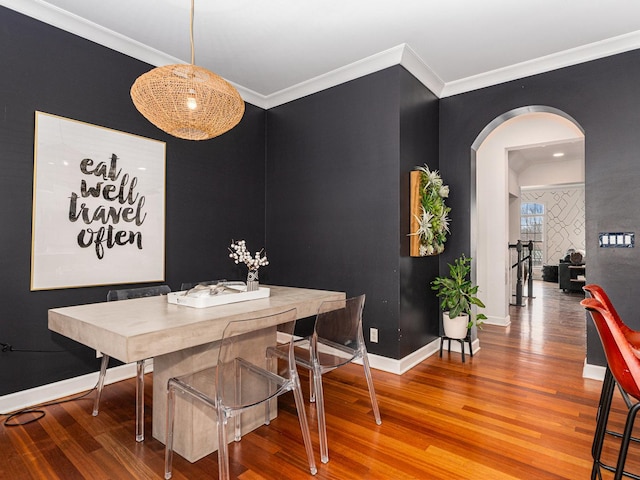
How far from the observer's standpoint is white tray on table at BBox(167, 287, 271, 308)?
80.5 inches

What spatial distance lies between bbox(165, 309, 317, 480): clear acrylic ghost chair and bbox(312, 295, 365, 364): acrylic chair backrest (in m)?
0.27

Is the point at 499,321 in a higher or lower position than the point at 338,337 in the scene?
lower

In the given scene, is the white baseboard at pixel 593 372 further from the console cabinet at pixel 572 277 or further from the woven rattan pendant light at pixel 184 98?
the console cabinet at pixel 572 277

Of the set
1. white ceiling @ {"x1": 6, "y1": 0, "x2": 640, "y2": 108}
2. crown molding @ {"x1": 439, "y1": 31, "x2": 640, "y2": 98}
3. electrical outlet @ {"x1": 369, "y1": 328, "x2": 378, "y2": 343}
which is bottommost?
electrical outlet @ {"x1": 369, "y1": 328, "x2": 378, "y2": 343}

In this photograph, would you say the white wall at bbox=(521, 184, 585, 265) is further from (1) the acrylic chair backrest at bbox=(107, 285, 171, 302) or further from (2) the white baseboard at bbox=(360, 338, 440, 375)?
(1) the acrylic chair backrest at bbox=(107, 285, 171, 302)

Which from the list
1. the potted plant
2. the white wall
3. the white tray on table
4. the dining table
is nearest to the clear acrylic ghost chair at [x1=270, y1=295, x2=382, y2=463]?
the dining table

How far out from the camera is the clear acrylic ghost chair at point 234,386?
161 cm

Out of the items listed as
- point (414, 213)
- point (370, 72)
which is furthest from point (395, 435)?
point (370, 72)

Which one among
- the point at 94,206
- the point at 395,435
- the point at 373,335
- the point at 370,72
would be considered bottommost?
the point at 395,435

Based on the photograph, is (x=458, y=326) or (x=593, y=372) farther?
(x=458, y=326)

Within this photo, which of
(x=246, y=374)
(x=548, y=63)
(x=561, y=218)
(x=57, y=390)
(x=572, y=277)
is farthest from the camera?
(x=561, y=218)

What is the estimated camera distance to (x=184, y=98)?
193cm

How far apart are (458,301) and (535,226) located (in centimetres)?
859

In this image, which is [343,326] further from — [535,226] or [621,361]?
[535,226]
